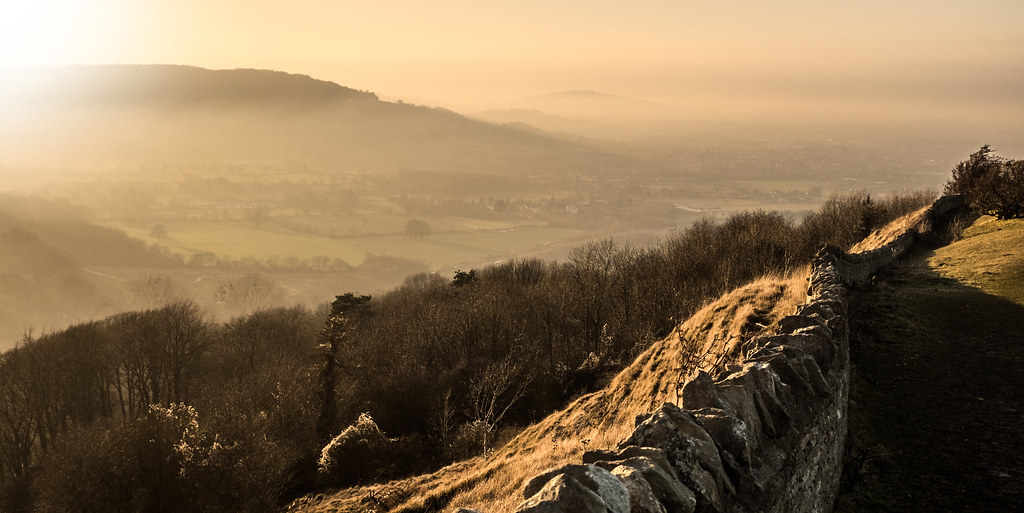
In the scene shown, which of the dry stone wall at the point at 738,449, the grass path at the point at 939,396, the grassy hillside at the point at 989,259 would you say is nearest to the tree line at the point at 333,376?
the grassy hillside at the point at 989,259

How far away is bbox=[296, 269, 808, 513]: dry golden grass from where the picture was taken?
13039 mm

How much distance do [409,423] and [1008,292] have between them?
30.8 metres

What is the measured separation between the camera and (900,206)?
200 feet

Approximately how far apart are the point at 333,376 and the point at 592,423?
21463 millimetres

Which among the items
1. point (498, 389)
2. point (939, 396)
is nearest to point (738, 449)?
point (939, 396)

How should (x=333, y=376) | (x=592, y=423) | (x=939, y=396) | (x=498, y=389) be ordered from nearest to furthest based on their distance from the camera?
(x=939, y=396), (x=592, y=423), (x=498, y=389), (x=333, y=376)

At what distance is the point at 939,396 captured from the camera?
9.71 m

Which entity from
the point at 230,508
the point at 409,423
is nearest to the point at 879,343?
the point at 230,508

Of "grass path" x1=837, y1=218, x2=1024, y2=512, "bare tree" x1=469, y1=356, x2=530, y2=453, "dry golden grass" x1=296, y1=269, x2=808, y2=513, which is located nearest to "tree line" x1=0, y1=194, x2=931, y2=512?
"bare tree" x1=469, y1=356, x2=530, y2=453

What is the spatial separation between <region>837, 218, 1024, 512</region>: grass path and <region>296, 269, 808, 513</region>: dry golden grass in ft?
8.36

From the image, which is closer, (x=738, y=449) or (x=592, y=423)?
(x=738, y=449)

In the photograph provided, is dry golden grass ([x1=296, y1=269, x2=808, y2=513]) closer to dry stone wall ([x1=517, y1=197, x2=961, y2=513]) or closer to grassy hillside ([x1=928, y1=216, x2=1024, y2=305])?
dry stone wall ([x1=517, y1=197, x2=961, y2=513])

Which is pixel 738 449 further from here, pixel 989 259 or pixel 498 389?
pixel 498 389

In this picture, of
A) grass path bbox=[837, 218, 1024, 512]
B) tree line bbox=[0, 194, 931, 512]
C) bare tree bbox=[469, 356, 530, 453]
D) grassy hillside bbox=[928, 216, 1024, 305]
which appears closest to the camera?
grass path bbox=[837, 218, 1024, 512]
